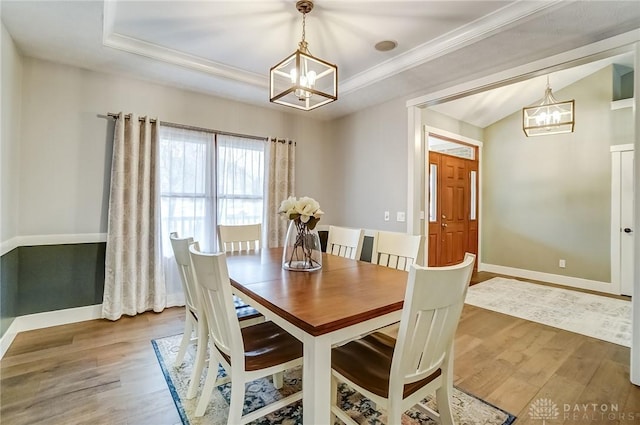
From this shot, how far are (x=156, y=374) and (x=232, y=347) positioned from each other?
3.90ft

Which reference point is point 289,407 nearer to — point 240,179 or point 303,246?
point 303,246

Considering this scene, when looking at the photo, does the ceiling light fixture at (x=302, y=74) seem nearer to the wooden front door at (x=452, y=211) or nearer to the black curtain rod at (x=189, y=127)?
the black curtain rod at (x=189, y=127)

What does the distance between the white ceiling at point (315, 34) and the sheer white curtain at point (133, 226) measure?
0.69 metres

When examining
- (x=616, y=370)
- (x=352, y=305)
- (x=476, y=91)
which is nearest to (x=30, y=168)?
(x=352, y=305)

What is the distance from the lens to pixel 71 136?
2857 mm

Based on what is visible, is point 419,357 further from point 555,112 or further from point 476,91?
point 555,112

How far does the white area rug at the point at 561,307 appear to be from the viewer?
2912 millimetres

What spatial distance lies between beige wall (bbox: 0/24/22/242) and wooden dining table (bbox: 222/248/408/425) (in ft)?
6.35

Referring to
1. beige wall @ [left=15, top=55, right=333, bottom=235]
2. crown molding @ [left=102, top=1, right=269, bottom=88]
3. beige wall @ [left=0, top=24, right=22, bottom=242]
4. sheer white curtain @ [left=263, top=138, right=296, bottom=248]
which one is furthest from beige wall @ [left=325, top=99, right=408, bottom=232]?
beige wall @ [left=0, top=24, right=22, bottom=242]

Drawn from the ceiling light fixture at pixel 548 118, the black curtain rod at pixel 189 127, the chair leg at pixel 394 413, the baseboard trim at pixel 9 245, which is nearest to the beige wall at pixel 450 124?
the ceiling light fixture at pixel 548 118

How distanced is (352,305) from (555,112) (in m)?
4.21

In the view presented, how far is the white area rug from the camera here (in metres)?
2.91

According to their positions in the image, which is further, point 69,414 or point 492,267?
point 492,267

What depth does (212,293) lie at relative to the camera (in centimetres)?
133
